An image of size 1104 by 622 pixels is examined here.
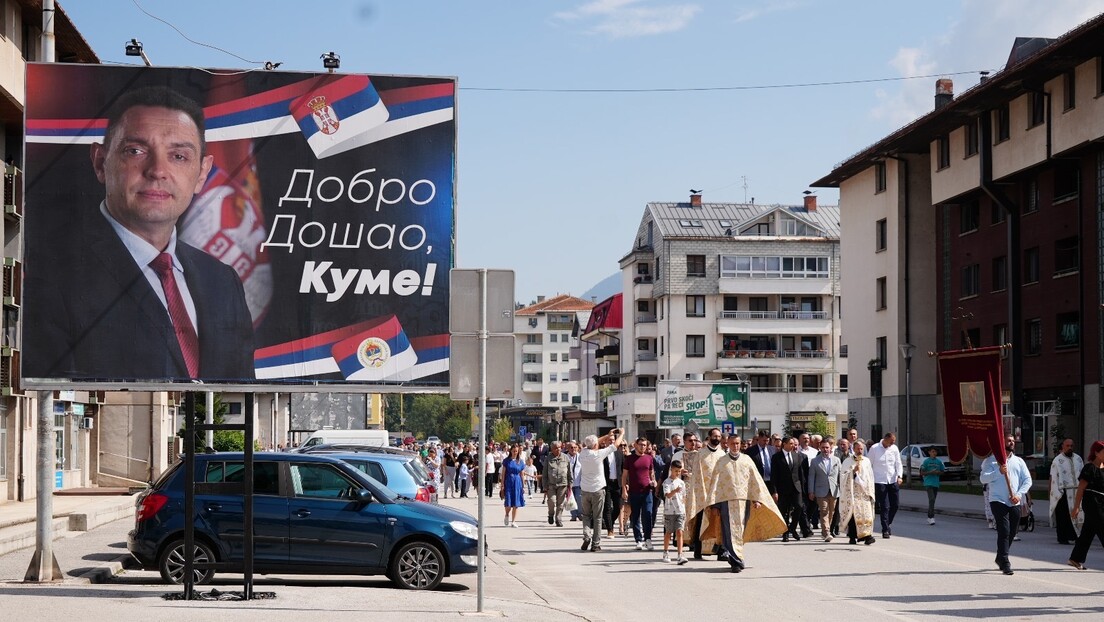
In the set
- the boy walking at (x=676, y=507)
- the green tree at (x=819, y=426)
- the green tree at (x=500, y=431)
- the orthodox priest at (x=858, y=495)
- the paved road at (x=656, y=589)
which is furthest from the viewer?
the green tree at (x=500, y=431)

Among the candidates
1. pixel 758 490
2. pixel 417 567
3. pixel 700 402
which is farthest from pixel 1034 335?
pixel 417 567

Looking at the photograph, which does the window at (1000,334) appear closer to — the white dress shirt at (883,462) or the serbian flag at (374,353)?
the white dress shirt at (883,462)

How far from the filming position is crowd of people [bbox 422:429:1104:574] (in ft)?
61.0

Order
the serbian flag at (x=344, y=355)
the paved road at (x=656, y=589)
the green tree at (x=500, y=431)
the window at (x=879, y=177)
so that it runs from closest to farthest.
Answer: the paved road at (x=656, y=589) < the serbian flag at (x=344, y=355) < the window at (x=879, y=177) < the green tree at (x=500, y=431)

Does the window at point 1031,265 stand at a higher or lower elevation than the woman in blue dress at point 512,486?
higher

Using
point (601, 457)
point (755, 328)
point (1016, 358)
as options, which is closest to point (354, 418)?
point (1016, 358)

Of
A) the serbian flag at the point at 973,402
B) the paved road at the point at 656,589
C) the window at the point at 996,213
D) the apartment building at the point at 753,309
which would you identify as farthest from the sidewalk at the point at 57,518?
the apartment building at the point at 753,309

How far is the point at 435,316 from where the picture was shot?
48.7ft

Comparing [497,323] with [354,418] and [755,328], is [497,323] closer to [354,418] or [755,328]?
[354,418]

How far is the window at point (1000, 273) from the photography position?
53844mm

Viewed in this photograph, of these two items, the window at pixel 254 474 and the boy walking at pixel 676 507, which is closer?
the window at pixel 254 474

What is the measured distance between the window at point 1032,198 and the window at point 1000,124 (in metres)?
1.97

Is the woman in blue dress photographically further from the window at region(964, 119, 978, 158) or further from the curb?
the window at region(964, 119, 978, 158)

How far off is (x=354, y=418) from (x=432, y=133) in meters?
38.8
